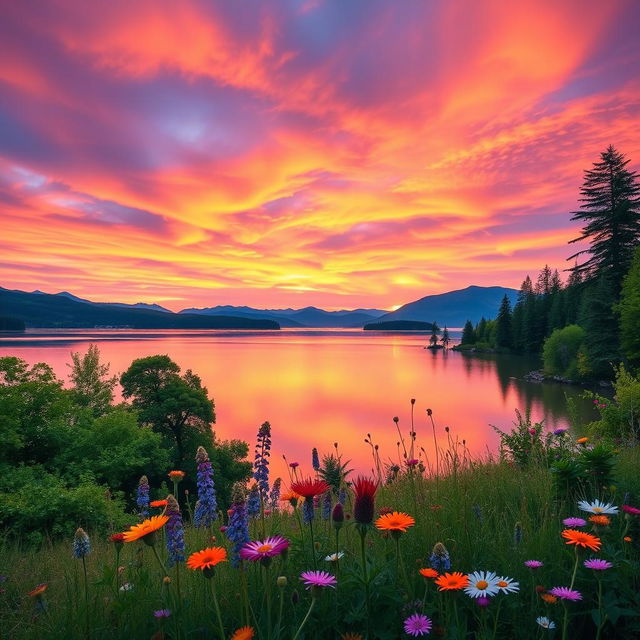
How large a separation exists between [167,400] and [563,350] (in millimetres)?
53693

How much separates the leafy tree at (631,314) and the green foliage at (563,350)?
15.3m

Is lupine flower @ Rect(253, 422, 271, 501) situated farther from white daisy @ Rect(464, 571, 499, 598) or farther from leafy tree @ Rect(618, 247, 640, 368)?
leafy tree @ Rect(618, 247, 640, 368)

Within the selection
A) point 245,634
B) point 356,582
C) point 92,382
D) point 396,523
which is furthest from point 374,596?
point 92,382

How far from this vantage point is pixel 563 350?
57.3m

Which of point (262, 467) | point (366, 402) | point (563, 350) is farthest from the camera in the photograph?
point (563, 350)

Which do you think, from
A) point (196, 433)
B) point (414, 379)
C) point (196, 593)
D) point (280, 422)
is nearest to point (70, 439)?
point (196, 433)

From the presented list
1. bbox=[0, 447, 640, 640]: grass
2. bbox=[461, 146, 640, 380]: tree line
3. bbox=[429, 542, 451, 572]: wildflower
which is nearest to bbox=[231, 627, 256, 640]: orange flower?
bbox=[0, 447, 640, 640]: grass

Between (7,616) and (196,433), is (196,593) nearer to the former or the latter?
(7,616)

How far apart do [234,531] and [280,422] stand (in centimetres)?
3888

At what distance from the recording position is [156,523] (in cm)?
192

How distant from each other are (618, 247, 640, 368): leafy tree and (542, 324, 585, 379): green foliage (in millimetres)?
15327

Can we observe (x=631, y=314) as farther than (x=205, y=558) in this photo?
Yes

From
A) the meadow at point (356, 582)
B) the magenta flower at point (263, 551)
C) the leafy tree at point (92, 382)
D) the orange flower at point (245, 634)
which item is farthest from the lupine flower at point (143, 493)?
the leafy tree at point (92, 382)

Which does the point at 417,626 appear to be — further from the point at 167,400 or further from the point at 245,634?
→ the point at 167,400
